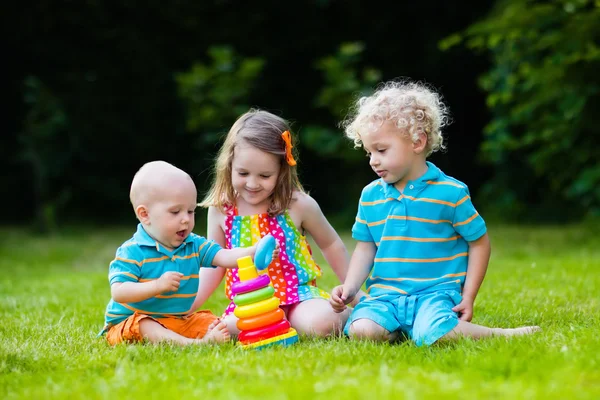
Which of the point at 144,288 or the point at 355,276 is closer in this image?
the point at 144,288

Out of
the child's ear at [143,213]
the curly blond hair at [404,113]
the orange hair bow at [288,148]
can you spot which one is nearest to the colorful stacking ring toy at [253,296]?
the child's ear at [143,213]

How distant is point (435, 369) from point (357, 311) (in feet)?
2.97

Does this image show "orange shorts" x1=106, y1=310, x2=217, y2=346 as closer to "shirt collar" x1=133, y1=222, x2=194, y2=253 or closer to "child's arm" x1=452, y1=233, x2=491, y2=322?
"shirt collar" x1=133, y1=222, x2=194, y2=253

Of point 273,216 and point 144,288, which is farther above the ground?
point 273,216

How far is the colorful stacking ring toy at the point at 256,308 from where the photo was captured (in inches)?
128

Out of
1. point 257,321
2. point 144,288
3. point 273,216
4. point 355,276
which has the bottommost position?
point 257,321

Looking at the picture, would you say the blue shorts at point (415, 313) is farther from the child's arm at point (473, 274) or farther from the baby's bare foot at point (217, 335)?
the baby's bare foot at point (217, 335)

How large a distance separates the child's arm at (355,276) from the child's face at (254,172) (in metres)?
0.57

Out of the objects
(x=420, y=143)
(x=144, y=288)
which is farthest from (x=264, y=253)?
(x=420, y=143)

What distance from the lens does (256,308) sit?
3246 mm

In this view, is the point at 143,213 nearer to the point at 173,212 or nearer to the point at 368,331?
the point at 173,212

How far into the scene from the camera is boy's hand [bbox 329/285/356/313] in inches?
137

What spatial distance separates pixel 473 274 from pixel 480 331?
28 cm

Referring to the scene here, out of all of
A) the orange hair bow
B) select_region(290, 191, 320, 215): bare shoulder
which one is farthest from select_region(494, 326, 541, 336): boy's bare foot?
the orange hair bow
